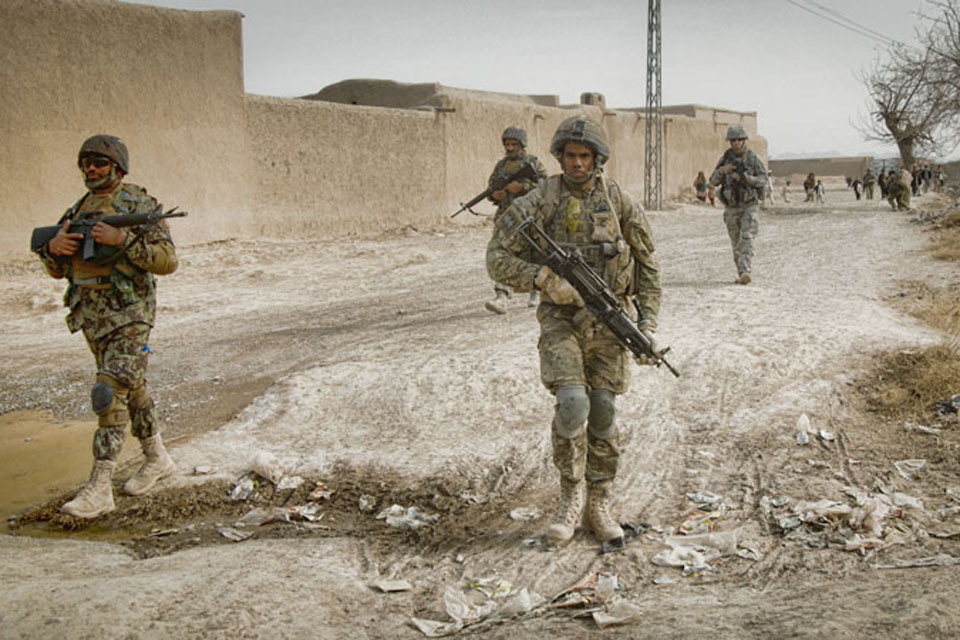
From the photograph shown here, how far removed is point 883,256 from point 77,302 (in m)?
10.1

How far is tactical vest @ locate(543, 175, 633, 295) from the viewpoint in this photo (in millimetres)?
3477

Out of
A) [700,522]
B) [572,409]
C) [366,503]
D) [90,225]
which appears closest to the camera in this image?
[572,409]

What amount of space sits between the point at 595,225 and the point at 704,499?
1.38m

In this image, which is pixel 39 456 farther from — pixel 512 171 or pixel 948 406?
pixel 948 406

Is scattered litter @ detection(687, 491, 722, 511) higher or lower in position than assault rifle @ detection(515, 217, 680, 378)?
lower

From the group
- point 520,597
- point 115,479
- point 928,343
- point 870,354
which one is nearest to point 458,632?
point 520,597

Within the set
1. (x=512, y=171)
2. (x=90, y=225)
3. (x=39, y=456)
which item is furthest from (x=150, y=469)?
(x=512, y=171)

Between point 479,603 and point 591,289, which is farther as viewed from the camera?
point 591,289

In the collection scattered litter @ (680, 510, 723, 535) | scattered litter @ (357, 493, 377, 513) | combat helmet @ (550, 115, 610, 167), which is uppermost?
combat helmet @ (550, 115, 610, 167)

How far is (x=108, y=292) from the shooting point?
396cm

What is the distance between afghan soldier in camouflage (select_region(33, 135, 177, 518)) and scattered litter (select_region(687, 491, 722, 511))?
2600mm

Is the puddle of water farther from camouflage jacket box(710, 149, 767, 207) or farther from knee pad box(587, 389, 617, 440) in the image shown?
camouflage jacket box(710, 149, 767, 207)

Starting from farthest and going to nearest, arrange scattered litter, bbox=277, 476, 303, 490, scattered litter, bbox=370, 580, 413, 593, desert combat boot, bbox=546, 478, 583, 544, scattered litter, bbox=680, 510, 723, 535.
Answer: scattered litter, bbox=277, 476, 303, 490 < scattered litter, bbox=680, 510, 723, 535 < desert combat boot, bbox=546, 478, 583, 544 < scattered litter, bbox=370, 580, 413, 593

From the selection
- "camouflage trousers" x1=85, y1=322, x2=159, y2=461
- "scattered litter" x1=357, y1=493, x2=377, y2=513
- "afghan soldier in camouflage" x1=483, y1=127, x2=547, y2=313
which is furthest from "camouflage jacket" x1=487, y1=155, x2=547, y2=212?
"camouflage trousers" x1=85, y1=322, x2=159, y2=461
